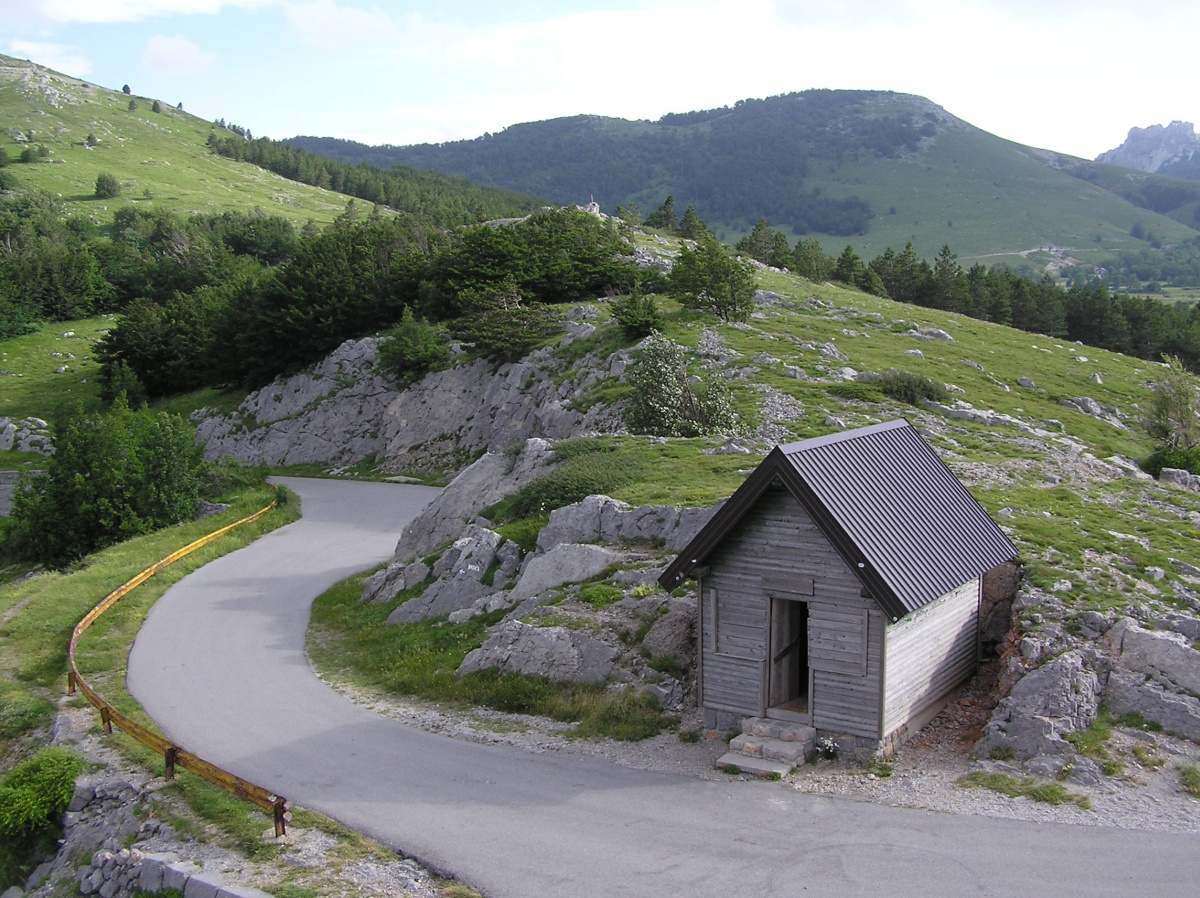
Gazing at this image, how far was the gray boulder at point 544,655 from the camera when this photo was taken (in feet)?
66.6

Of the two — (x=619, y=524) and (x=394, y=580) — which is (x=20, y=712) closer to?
(x=394, y=580)

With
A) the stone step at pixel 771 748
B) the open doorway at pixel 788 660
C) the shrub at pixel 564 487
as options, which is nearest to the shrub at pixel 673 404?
the shrub at pixel 564 487

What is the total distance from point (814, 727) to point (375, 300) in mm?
54603

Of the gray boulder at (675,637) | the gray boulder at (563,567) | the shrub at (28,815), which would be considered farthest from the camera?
the gray boulder at (563,567)

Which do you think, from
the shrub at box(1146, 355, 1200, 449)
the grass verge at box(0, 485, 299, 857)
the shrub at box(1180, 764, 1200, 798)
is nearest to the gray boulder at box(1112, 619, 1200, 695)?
the shrub at box(1180, 764, 1200, 798)

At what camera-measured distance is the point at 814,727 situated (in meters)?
17.1

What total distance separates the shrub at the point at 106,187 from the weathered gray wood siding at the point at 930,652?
557 ft

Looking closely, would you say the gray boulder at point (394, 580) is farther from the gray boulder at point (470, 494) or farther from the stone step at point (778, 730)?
the stone step at point (778, 730)

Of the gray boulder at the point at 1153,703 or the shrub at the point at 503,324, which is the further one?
the shrub at the point at 503,324

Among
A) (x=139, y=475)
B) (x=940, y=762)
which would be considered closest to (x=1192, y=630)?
(x=940, y=762)

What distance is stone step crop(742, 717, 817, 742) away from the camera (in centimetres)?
1705

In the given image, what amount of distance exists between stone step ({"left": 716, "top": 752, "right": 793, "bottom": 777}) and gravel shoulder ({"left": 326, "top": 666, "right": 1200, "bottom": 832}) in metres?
0.16

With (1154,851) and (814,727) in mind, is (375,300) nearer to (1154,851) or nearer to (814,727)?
(814,727)

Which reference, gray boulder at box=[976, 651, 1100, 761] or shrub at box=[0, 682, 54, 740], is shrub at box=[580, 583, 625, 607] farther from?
shrub at box=[0, 682, 54, 740]
